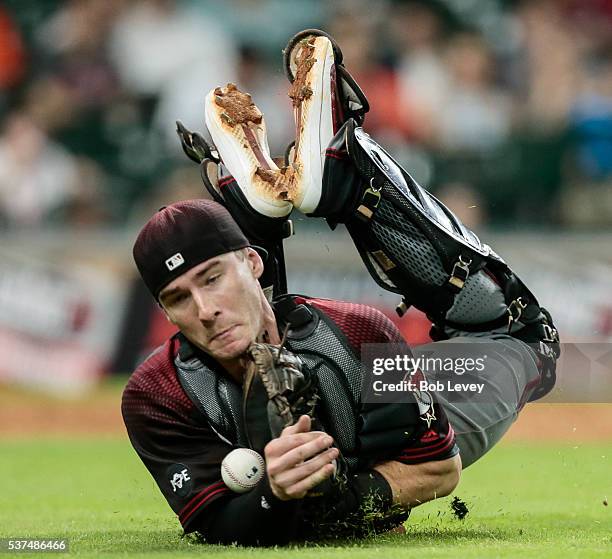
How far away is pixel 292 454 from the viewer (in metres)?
3.94

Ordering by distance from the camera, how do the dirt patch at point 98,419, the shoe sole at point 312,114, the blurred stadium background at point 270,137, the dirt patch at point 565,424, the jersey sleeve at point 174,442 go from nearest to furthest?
the jersey sleeve at point 174,442, the shoe sole at point 312,114, the dirt patch at point 565,424, the dirt patch at point 98,419, the blurred stadium background at point 270,137

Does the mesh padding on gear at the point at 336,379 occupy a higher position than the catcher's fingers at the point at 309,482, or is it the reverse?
the mesh padding on gear at the point at 336,379

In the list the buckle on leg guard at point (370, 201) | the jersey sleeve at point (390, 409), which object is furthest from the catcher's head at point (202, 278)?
the buckle on leg guard at point (370, 201)

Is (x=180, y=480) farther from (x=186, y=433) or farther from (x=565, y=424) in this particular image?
(x=565, y=424)

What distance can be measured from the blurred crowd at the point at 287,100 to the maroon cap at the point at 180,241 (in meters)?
7.49

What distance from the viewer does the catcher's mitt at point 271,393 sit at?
406cm

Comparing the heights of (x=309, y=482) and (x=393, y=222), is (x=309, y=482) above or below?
below

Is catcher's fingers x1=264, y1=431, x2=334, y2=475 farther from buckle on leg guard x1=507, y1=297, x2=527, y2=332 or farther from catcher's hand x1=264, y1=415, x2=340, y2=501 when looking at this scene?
buckle on leg guard x1=507, y1=297, x2=527, y2=332

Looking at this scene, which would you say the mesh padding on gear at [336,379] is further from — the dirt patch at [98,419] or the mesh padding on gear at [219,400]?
the dirt patch at [98,419]

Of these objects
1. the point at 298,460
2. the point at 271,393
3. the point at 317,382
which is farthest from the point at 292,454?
the point at 317,382

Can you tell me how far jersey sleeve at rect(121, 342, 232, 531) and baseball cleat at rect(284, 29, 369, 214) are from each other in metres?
0.88

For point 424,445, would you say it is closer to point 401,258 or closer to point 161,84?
point 401,258

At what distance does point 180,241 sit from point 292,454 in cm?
84

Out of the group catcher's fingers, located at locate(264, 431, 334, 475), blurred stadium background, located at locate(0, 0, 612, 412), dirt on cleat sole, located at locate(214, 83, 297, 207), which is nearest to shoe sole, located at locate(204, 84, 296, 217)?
dirt on cleat sole, located at locate(214, 83, 297, 207)
